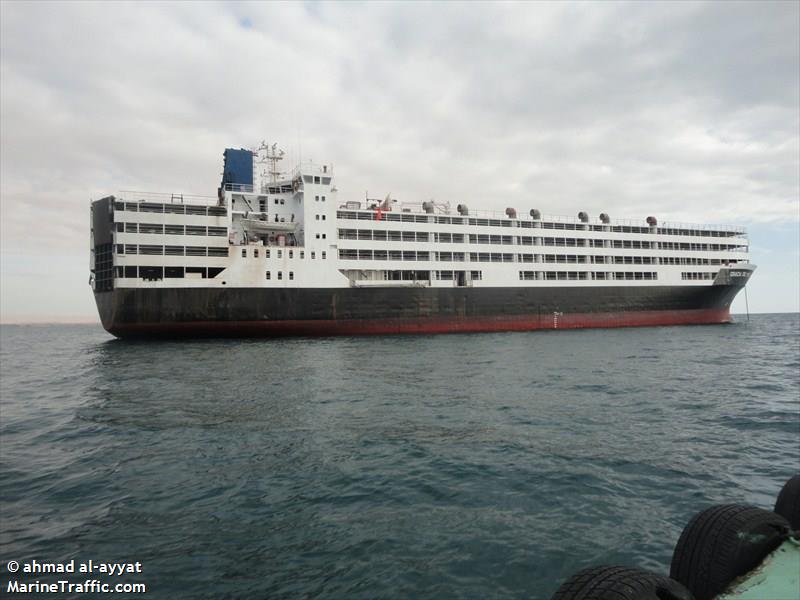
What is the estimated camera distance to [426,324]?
3666cm

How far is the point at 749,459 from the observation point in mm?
7707

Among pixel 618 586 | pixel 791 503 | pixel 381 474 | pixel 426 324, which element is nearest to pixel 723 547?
pixel 618 586

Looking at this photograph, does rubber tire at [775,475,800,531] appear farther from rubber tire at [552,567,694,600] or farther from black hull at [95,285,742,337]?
black hull at [95,285,742,337]

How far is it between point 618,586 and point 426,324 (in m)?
34.1

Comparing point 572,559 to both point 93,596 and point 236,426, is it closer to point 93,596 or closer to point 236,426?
point 93,596

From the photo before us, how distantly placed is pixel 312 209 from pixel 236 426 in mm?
26668

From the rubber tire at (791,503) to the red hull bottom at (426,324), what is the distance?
1205 inches

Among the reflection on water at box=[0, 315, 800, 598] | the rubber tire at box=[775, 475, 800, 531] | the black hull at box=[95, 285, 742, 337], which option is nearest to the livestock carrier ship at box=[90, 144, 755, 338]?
the black hull at box=[95, 285, 742, 337]

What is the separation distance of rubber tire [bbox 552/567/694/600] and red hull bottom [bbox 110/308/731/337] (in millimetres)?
30825

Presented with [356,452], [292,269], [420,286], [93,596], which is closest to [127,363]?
[292,269]

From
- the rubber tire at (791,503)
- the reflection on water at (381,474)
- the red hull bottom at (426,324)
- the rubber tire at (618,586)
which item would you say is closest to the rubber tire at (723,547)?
the rubber tire at (618,586)

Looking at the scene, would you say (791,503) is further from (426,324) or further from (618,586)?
(426,324)

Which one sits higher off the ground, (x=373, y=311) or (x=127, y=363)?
(x=373, y=311)

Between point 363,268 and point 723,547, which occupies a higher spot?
point 363,268
